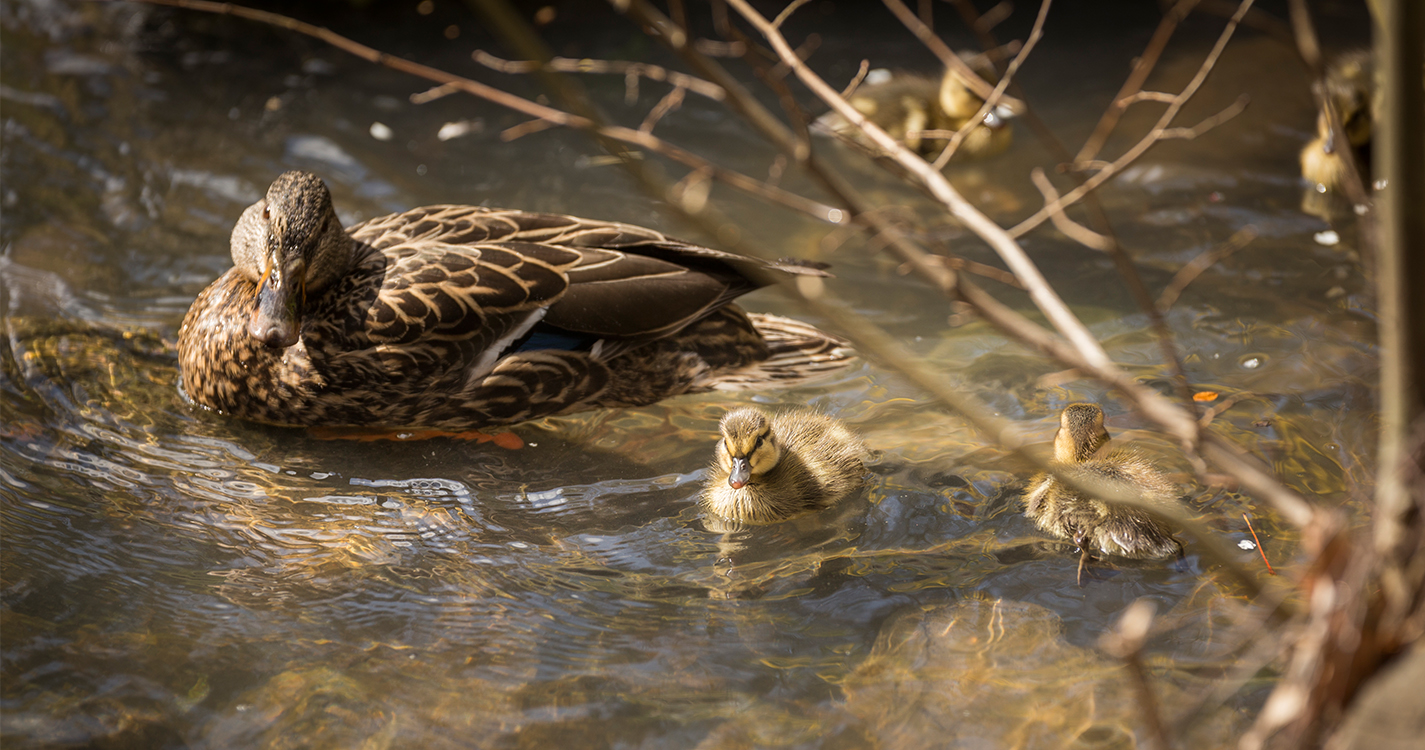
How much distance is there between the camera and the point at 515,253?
3.20 m

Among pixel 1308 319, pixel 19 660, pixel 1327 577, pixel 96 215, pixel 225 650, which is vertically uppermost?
pixel 96 215

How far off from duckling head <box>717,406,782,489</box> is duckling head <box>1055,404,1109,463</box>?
79 cm

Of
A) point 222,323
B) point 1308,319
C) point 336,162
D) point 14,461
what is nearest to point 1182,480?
point 1308,319

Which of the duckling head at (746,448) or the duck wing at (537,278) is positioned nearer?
the duckling head at (746,448)

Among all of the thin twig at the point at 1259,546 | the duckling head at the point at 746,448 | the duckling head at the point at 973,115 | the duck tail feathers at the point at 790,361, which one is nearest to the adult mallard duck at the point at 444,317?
the duck tail feathers at the point at 790,361

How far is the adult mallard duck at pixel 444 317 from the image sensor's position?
3.07 m

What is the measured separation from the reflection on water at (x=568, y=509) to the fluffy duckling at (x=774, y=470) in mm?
79

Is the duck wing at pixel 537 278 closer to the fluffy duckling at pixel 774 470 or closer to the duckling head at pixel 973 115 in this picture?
the fluffy duckling at pixel 774 470

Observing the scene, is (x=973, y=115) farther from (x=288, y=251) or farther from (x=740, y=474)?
(x=288, y=251)

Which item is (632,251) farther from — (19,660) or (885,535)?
(19,660)

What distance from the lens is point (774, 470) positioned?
291 centimetres

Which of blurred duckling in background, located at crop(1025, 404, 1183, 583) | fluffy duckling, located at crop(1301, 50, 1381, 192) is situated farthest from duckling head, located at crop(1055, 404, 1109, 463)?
fluffy duckling, located at crop(1301, 50, 1381, 192)

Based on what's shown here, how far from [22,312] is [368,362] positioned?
144cm

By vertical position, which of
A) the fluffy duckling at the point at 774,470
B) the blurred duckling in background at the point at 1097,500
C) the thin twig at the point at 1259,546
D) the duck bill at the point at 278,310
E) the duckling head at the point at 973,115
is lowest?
the thin twig at the point at 1259,546
